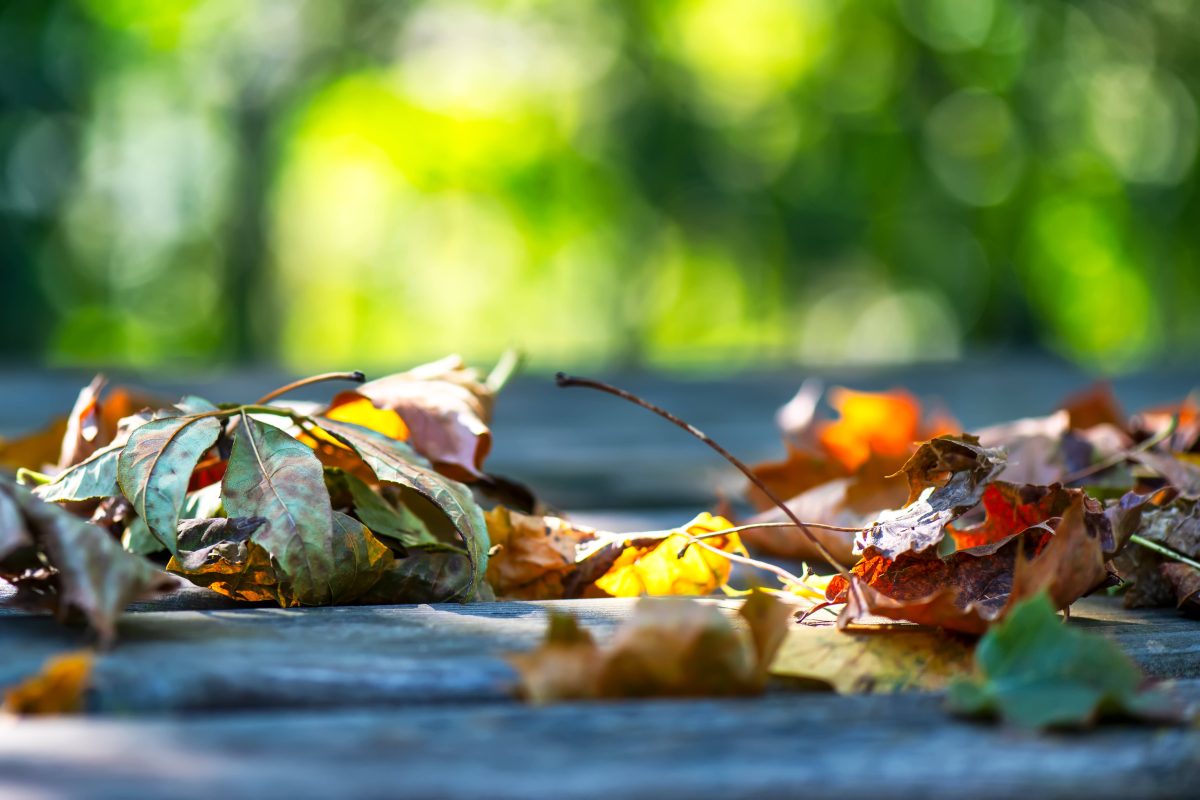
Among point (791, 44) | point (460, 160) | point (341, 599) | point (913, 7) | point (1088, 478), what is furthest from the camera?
point (460, 160)

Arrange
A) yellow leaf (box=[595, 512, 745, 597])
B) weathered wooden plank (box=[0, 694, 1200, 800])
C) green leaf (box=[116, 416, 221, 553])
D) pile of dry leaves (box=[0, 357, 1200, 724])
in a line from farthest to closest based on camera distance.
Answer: yellow leaf (box=[595, 512, 745, 597]) < green leaf (box=[116, 416, 221, 553]) < pile of dry leaves (box=[0, 357, 1200, 724]) < weathered wooden plank (box=[0, 694, 1200, 800])

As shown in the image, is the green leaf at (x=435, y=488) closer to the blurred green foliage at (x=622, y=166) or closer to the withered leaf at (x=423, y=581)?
the withered leaf at (x=423, y=581)

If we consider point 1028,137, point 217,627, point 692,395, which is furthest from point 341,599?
point 1028,137

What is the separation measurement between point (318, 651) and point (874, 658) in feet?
0.84

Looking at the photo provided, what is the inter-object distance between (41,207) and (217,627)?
35.8 feet

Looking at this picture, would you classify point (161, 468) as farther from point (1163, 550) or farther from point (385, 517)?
point (1163, 550)

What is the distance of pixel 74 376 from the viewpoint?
2771mm

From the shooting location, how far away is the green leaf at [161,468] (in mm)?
580

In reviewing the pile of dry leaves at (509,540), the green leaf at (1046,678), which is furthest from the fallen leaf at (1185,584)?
the green leaf at (1046,678)

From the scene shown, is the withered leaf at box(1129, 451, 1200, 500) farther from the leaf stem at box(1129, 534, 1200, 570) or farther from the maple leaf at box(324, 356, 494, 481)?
the maple leaf at box(324, 356, 494, 481)

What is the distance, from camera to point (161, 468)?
0.60 metres

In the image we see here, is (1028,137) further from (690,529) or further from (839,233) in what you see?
(690,529)

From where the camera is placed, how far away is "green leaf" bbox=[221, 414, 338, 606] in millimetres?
586

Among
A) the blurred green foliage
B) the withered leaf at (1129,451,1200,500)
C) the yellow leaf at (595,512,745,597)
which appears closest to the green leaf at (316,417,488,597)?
the yellow leaf at (595,512,745,597)
